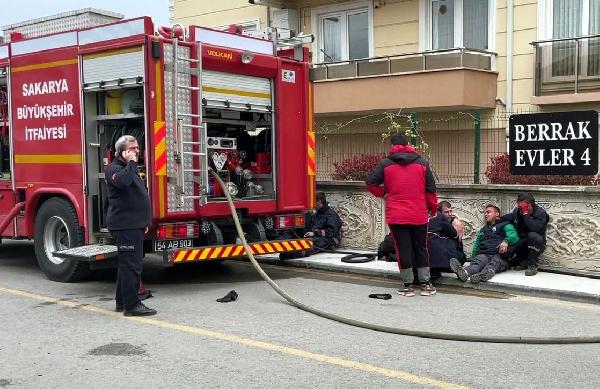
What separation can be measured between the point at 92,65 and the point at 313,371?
5084mm

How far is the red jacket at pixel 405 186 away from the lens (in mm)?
7777

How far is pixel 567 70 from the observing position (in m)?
13.1

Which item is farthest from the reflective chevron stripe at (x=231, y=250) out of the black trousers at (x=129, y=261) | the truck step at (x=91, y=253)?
the black trousers at (x=129, y=261)

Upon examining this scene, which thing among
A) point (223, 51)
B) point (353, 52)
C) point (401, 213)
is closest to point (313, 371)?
point (401, 213)

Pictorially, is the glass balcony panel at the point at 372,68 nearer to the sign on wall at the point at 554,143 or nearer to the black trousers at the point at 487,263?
the sign on wall at the point at 554,143

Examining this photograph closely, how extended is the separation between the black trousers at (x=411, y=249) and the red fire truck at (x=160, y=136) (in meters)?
1.81

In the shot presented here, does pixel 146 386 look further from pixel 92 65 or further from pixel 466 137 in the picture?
pixel 466 137

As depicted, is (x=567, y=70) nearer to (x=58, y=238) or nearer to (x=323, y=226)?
(x=323, y=226)

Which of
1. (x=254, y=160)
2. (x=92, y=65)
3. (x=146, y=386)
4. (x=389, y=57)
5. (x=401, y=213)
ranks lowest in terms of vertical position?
(x=146, y=386)

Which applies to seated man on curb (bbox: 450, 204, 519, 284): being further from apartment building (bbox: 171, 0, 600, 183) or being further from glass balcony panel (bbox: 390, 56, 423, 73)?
glass balcony panel (bbox: 390, 56, 423, 73)

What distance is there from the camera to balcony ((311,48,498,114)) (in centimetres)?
1369

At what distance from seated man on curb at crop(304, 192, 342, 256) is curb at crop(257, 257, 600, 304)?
662 millimetres

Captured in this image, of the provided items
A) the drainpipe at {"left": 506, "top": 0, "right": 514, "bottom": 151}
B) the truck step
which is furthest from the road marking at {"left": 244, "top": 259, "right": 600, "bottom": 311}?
the drainpipe at {"left": 506, "top": 0, "right": 514, "bottom": 151}

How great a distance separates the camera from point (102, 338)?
6137 mm
